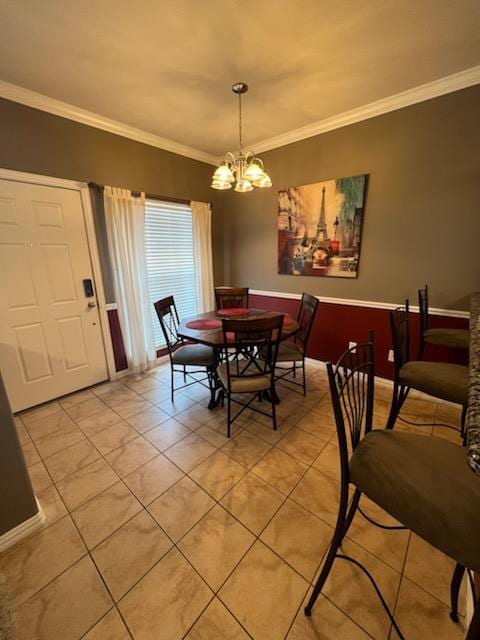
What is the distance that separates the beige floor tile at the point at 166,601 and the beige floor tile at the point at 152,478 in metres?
0.41

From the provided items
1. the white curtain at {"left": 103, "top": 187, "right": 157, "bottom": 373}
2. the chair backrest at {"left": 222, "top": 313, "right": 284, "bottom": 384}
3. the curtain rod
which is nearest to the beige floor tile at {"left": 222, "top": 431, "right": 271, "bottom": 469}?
the chair backrest at {"left": 222, "top": 313, "right": 284, "bottom": 384}

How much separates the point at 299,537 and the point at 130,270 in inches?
112

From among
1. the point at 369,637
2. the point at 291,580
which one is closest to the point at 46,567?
the point at 291,580

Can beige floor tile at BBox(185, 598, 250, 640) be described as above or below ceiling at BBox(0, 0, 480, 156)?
below

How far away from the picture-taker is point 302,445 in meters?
2.02

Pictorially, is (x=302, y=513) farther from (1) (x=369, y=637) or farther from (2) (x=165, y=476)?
(2) (x=165, y=476)

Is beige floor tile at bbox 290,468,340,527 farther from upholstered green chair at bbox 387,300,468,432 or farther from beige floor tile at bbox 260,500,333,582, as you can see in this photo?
upholstered green chair at bbox 387,300,468,432

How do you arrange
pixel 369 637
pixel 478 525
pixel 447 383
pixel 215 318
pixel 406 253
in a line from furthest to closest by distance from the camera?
pixel 215 318 → pixel 406 253 → pixel 447 383 → pixel 369 637 → pixel 478 525

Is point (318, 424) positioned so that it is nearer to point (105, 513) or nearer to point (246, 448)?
point (246, 448)

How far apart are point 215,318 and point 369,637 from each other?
88.9 inches

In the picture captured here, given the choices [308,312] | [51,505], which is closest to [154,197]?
[308,312]

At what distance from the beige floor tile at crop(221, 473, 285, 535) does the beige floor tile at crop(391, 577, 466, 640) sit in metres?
0.65

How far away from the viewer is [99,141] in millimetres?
2656

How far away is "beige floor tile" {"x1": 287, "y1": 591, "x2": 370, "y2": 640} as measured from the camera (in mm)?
1018
